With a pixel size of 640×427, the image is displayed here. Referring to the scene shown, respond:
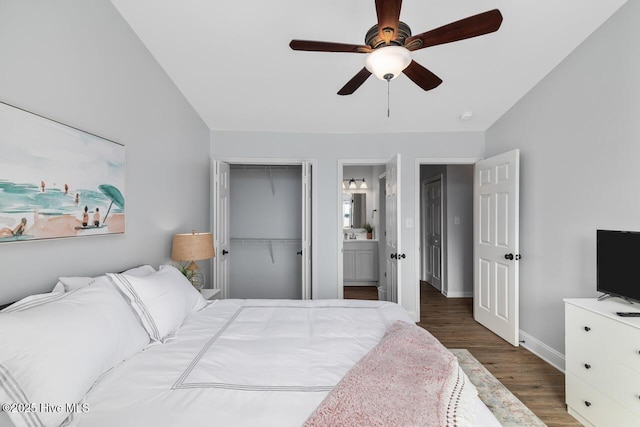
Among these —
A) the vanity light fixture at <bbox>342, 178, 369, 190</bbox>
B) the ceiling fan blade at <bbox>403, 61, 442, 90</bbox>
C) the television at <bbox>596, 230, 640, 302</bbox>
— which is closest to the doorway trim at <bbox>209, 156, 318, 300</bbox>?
the ceiling fan blade at <bbox>403, 61, 442, 90</bbox>

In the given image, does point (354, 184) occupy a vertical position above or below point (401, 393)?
above

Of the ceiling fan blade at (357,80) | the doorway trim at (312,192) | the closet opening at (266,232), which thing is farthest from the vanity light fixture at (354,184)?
the ceiling fan blade at (357,80)

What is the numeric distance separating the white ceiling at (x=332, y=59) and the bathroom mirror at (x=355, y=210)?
2462mm

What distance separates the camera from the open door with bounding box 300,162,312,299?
12.5ft

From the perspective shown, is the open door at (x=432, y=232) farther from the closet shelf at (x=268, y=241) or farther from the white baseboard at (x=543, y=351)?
the closet shelf at (x=268, y=241)

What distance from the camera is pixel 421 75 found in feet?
6.45

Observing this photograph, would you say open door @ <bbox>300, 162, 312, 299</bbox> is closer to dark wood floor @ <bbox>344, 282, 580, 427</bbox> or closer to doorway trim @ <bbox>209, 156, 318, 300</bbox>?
doorway trim @ <bbox>209, 156, 318, 300</bbox>

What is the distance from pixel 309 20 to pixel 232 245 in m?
3.61

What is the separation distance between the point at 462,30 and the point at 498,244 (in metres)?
2.58

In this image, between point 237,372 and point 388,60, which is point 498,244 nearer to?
point 388,60

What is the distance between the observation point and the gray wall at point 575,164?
216 cm

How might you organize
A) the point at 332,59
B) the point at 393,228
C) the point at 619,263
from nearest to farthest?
the point at 619,263, the point at 332,59, the point at 393,228

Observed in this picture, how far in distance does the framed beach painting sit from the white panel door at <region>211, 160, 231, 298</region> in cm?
151

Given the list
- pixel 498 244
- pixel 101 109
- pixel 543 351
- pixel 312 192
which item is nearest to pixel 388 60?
pixel 101 109
